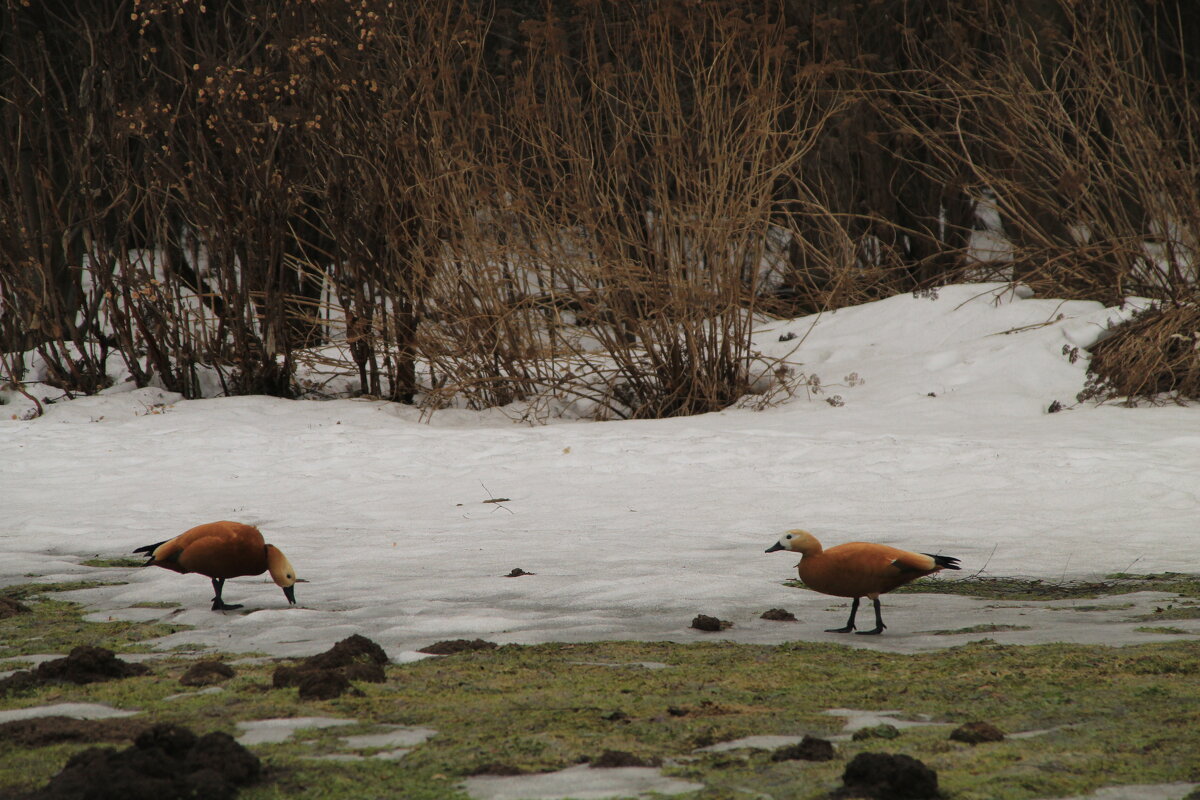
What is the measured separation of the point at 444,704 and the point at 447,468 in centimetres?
485

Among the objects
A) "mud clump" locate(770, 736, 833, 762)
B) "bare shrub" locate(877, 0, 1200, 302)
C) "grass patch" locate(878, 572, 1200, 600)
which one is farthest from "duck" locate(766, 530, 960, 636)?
"bare shrub" locate(877, 0, 1200, 302)

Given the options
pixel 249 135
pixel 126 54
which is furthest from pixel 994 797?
pixel 126 54

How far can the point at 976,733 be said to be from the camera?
2.29 metres

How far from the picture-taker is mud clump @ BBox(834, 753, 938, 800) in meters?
1.94

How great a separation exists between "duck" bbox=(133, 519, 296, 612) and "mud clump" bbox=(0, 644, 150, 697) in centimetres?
70

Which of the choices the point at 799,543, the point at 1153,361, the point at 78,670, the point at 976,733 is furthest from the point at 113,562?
the point at 1153,361

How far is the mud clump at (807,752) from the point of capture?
2.18m

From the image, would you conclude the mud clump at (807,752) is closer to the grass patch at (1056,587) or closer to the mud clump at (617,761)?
the mud clump at (617,761)

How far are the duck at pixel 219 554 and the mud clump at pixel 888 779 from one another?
2234 millimetres

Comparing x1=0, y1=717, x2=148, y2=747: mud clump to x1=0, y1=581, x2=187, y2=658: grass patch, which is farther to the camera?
x1=0, y1=581, x2=187, y2=658: grass patch

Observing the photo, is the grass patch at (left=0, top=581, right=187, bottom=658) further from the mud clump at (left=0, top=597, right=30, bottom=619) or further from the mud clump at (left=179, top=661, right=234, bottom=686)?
the mud clump at (left=179, top=661, right=234, bottom=686)

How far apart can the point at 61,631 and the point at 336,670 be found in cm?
124

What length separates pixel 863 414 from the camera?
8.72 m

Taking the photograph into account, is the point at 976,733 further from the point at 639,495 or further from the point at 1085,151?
the point at 1085,151
